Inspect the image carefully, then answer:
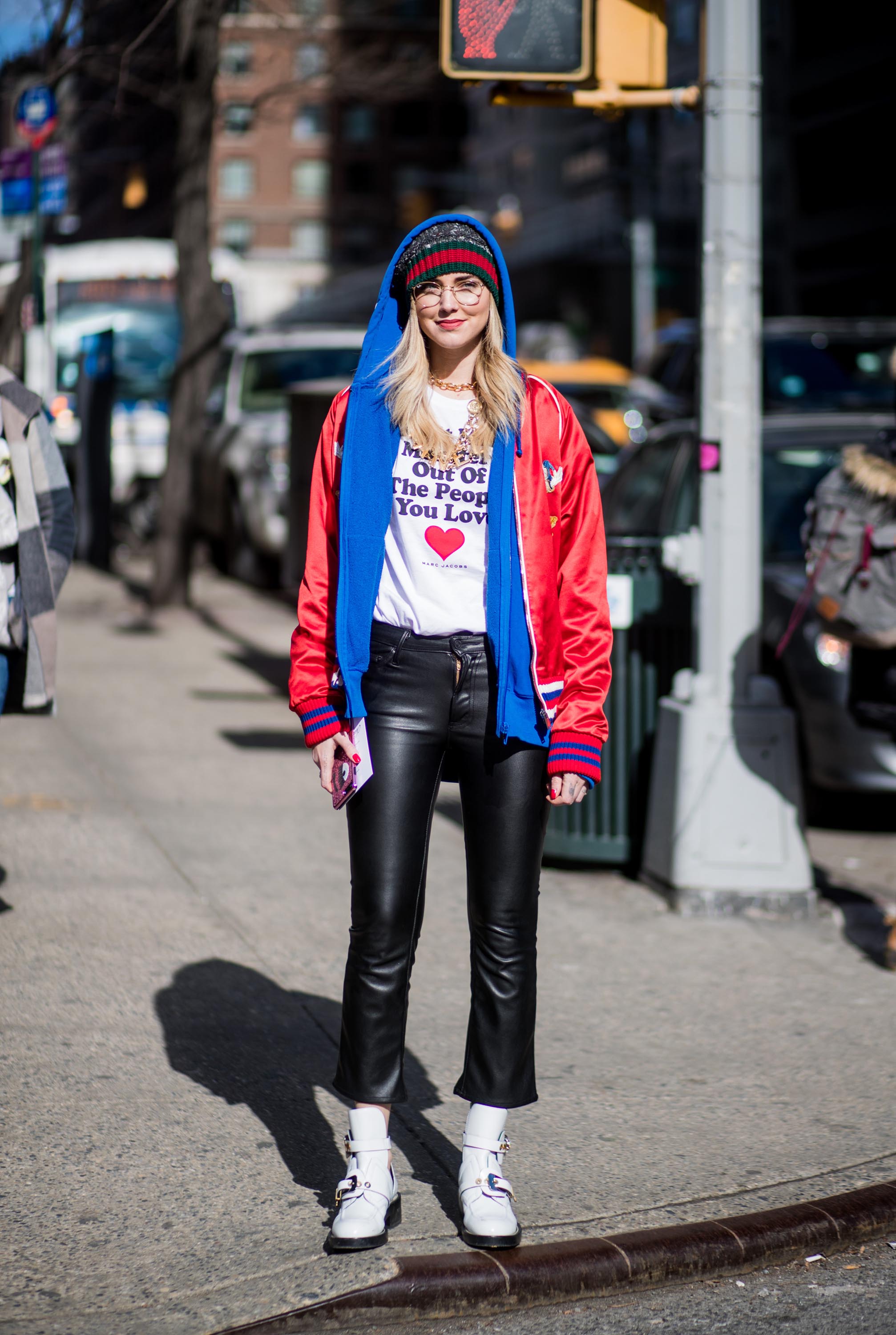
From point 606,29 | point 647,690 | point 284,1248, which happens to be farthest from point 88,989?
point 606,29

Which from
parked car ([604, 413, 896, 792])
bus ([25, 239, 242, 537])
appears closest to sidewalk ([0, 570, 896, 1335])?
parked car ([604, 413, 896, 792])

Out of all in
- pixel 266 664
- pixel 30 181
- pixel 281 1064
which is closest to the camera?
pixel 281 1064

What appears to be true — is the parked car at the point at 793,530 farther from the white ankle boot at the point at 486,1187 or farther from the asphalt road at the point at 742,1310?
the white ankle boot at the point at 486,1187

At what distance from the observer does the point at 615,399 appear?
18.1m

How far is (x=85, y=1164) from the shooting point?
3650 millimetres

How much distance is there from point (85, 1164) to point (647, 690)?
3208 millimetres

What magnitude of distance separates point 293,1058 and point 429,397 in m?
1.92

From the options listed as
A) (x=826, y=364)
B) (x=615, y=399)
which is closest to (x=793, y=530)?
(x=826, y=364)

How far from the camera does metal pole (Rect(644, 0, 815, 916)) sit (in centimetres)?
580

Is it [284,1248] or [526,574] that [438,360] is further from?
[284,1248]

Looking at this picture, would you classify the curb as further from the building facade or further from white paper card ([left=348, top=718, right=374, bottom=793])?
the building facade

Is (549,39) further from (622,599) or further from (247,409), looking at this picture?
(247,409)

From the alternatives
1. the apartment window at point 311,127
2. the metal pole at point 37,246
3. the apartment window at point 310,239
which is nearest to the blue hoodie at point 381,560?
the metal pole at point 37,246

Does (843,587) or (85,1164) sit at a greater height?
(843,587)
